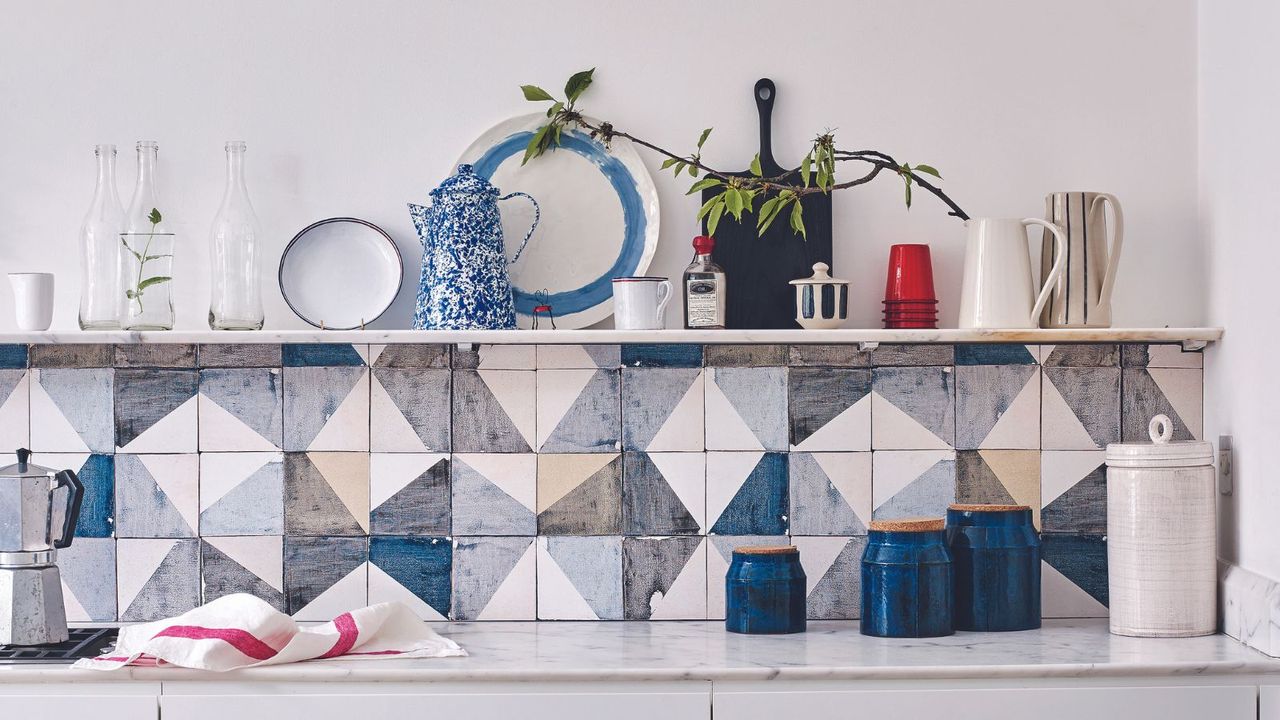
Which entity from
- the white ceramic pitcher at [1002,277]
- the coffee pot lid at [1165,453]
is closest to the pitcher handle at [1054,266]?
the white ceramic pitcher at [1002,277]

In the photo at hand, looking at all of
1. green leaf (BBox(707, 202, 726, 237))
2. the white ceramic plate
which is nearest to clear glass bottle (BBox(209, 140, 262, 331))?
the white ceramic plate

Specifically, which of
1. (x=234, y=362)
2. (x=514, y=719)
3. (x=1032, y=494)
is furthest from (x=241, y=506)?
(x=1032, y=494)

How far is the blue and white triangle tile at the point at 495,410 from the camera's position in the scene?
214 centimetres

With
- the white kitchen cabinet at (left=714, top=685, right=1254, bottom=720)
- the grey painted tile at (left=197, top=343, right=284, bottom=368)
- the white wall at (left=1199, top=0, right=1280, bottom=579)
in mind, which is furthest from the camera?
the grey painted tile at (left=197, top=343, right=284, bottom=368)

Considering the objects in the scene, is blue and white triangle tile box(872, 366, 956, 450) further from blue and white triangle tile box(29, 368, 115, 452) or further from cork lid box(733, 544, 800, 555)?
blue and white triangle tile box(29, 368, 115, 452)

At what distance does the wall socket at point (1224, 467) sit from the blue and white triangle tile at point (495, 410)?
49.1 inches

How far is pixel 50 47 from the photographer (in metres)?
2.15

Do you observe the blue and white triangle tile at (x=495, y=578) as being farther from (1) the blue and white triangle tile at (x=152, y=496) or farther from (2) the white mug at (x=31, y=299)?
(2) the white mug at (x=31, y=299)

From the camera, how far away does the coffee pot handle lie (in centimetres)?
195

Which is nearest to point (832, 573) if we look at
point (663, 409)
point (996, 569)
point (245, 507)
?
point (996, 569)

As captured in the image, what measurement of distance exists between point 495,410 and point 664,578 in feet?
1.48

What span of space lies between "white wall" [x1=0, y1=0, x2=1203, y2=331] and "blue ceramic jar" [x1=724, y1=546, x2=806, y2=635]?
512mm

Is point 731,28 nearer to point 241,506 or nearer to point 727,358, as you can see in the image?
point 727,358

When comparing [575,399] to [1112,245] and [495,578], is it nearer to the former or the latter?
[495,578]
